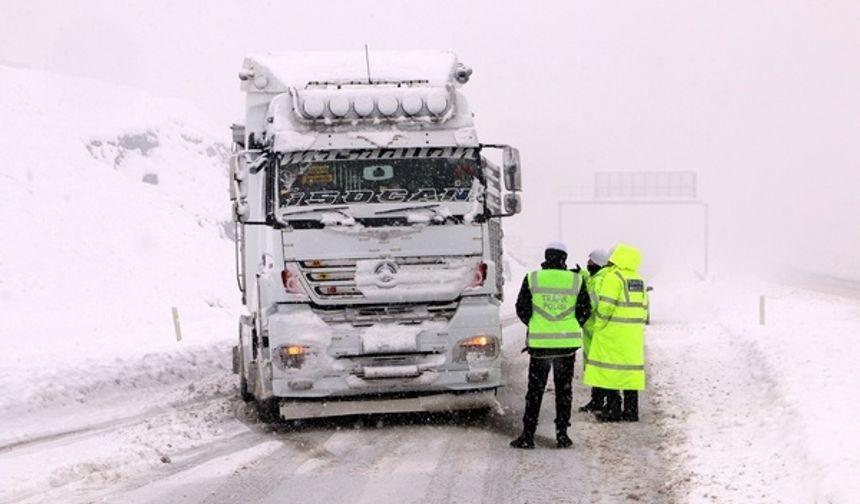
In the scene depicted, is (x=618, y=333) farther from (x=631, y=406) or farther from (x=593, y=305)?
(x=631, y=406)

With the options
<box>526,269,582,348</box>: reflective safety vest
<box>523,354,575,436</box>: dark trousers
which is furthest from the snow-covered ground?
<box>526,269,582,348</box>: reflective safety vest

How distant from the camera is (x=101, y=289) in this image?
28406 millimetres

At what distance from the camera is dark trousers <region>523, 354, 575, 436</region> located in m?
10.2

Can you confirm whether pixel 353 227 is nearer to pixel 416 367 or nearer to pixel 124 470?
pixel 416 367

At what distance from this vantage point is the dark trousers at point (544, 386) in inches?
401

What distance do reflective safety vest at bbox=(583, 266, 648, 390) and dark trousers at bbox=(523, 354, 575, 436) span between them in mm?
974

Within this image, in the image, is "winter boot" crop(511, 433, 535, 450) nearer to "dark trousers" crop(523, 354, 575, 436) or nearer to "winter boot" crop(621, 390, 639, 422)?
"dark trousers" crop(523, 354, 575, 436)

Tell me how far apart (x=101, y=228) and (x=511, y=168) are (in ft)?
79.7

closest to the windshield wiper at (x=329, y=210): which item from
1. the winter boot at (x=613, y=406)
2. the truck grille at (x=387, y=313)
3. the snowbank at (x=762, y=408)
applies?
the truck grille at (x=387, y=313)

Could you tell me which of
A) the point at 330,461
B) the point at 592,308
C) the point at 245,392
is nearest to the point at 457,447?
the point at 330,461

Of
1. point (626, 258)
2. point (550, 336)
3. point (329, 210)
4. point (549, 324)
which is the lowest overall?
point (550, 336)

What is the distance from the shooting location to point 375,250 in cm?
1113

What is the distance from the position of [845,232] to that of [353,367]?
108 meters

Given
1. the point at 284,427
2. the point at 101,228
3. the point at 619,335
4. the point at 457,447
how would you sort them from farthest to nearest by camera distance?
the point at 101,228 < the point at 284,427 < the point at 619,335 < the point at 457,447
